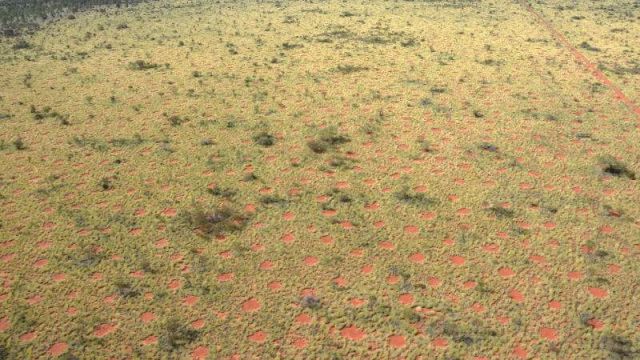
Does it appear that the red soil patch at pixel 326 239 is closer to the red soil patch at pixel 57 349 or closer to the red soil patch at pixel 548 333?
the red soil patch at pixel 548 333

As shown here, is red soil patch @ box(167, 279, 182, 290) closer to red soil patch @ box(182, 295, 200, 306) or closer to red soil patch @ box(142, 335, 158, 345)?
red soil patch @ box(182, 295, 200, 306)

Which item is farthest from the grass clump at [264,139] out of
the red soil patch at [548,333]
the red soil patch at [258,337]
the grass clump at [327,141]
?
the red soil patch at [548,333]

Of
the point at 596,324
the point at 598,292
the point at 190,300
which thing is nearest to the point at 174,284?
the point at 190,300

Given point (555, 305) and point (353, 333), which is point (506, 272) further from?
point (353, 333)

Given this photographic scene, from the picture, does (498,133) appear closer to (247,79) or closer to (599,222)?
(599,222)

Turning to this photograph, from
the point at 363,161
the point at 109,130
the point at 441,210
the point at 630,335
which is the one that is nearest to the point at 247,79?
the point at 109,130

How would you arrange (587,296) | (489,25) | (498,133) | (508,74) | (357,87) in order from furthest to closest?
(489,25) < (508,74) < (357,87) < (498,133) < (587,296)
